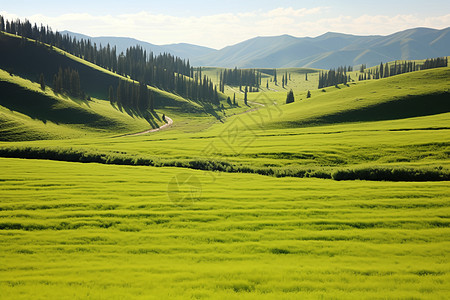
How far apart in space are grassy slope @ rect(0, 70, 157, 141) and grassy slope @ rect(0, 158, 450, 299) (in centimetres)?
7545

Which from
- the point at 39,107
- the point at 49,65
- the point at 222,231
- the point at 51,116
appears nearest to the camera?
the point at 222,231

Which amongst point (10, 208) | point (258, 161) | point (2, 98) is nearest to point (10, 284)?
point (10, 208)

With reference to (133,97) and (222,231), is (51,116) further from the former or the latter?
(222,231)

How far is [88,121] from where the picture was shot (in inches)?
4309

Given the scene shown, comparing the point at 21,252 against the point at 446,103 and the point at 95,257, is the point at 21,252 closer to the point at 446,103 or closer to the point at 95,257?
the point at 95,257

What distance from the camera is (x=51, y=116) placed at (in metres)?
106

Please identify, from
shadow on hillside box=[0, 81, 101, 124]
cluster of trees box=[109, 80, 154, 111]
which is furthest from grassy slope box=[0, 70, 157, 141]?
cluster of trees box=[109, 80, 154, 111]

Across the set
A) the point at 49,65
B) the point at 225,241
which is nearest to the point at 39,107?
the point at 49,65

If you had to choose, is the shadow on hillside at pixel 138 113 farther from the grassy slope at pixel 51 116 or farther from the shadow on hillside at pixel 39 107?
the shadow on hillside at pixel 39 107

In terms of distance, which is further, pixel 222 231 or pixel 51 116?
pixel 51 116

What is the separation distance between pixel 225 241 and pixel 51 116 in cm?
11224

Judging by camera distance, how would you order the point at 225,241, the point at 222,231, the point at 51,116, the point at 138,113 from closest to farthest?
1. the point at 225,241
2. the point at 222,231
3. the point at 51,116
4. the point at 138,113

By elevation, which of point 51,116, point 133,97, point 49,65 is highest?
point 49,65

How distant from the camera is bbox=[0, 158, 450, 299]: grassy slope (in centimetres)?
1197
